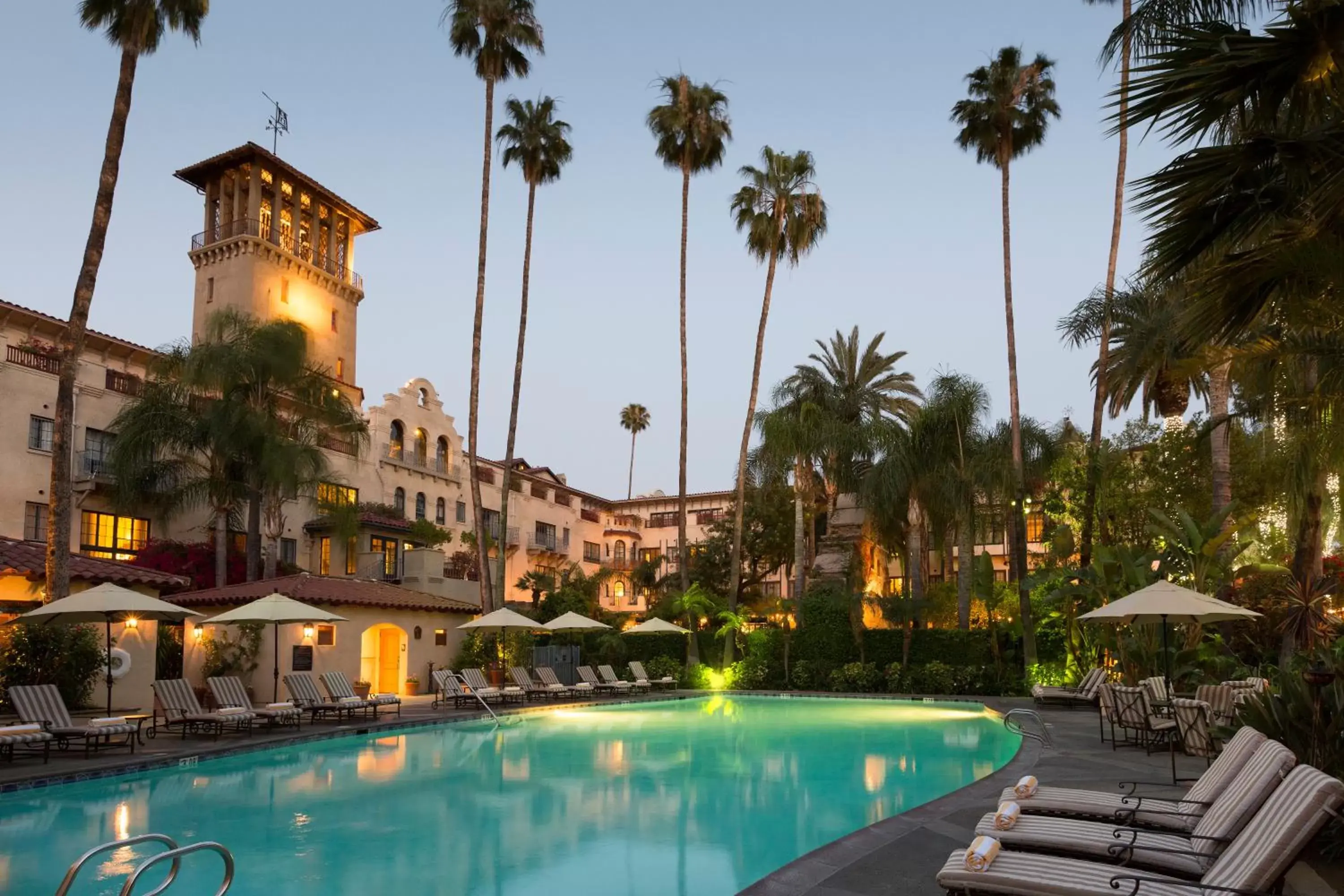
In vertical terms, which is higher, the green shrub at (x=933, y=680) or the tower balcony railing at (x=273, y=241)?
the tower balcony railing at (x=273, y=241)

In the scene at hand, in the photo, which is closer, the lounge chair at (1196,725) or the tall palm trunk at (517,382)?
the lounge chair at (1196,725)

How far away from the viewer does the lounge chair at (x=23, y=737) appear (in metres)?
13.8

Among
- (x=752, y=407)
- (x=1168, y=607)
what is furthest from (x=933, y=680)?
(x=1168, y=607)

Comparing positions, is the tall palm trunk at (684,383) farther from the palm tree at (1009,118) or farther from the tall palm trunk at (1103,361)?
the tall palm trunk at (1103,361)

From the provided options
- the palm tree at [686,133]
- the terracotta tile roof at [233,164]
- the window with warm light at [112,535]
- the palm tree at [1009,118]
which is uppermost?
the terracotta tile roof at [233,164]

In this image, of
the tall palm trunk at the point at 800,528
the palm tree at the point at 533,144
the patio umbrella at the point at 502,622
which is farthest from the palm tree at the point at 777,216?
the patio umbrella at the point at 502,622

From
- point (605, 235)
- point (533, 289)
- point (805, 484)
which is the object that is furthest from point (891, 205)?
point (533, 289)

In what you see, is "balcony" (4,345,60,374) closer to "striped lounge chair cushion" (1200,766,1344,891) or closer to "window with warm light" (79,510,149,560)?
"window with warm light" (79,510,149,560)

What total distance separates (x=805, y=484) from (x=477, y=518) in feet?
36.0

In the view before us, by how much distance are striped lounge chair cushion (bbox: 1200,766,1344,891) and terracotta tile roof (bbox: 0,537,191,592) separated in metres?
20.2

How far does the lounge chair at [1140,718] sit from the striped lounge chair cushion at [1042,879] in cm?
853

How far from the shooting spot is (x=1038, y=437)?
3102cm

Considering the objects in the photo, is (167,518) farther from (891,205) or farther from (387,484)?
(891,205)

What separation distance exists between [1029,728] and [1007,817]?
11.5m
